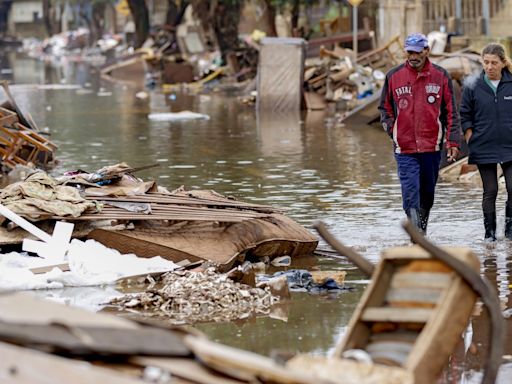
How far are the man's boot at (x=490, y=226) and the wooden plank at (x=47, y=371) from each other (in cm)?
705

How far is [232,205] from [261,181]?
5.05 meters

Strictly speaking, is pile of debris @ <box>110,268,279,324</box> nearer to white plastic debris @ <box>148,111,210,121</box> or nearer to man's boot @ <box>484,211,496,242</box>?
man's boot @ <box>484,211,496,242</box>

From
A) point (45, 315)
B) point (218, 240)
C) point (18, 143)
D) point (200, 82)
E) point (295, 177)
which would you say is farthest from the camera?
point (200, 82)

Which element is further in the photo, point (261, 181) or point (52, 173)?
point (52, 173)

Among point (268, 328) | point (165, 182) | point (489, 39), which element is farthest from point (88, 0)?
point (268, 328)

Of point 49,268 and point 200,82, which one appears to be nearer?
point 49,268

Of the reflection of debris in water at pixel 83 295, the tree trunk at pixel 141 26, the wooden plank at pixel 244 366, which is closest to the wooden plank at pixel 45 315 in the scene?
the wooden plank at pixel 244 366

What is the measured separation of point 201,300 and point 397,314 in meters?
3.43

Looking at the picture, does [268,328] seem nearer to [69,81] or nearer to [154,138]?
[154,138]

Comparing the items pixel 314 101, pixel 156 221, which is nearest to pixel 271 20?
pixel 314 101

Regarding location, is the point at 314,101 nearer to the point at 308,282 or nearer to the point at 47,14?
the point at 308,282

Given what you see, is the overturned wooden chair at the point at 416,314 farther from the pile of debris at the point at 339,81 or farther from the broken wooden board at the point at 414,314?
the pile of debris at the point at 339,81

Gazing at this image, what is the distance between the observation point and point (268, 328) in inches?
316

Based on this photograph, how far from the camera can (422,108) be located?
35.1 ft
